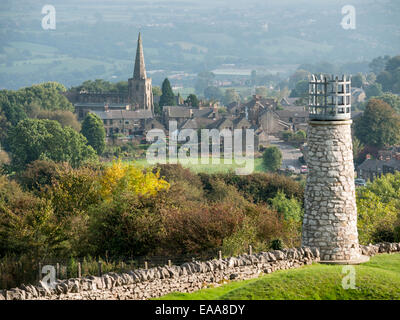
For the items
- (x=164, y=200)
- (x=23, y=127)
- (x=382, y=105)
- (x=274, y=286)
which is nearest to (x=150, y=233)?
(x=164, y=200)

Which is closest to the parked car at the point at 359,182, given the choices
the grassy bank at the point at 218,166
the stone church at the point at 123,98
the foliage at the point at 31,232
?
the grassy bank at the point at 218,166

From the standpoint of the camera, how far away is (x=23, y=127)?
94250 millimetres

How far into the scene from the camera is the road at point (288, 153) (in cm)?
10055

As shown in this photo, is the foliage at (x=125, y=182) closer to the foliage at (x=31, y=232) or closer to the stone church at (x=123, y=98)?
the foliage at (x=31, y=232)

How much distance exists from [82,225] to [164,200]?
11.3 ft

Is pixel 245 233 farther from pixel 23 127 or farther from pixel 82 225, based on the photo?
pixel 23 127

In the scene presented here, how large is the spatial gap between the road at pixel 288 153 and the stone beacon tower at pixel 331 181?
7689cm

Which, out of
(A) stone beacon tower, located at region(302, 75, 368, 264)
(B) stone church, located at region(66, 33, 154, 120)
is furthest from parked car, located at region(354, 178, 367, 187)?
(B) stone church, located at region(66, 33, 154, 120)

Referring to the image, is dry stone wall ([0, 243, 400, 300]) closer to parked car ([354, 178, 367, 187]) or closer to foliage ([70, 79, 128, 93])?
parked car ([354, 178, 367, 187])

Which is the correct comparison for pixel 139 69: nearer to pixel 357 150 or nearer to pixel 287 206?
pixel 357 150

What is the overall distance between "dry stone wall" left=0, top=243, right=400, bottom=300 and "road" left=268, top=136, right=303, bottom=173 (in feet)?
253

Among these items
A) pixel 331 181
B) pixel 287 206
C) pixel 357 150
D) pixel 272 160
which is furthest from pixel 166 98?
pixel 331 181

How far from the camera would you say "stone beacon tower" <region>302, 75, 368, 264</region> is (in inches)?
733

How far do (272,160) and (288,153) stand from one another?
1401 cm
